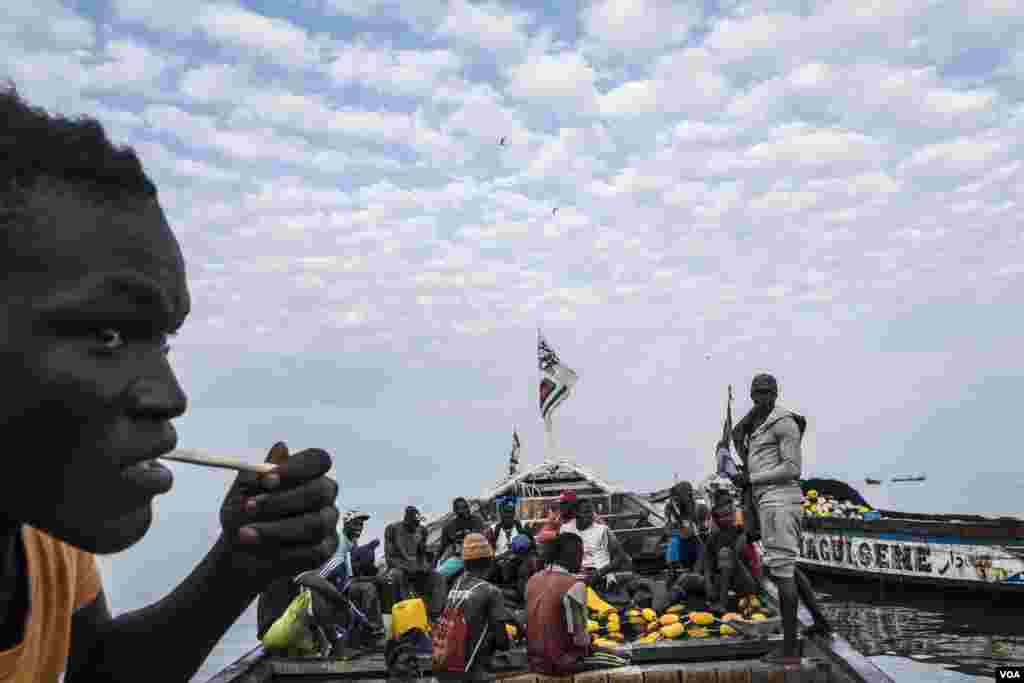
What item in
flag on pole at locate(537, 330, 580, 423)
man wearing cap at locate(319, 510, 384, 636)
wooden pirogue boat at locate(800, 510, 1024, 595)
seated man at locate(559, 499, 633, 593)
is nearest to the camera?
man wearing cap at locate(319, 510, 384, 636)

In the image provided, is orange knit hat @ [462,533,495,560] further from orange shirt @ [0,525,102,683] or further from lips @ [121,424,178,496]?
lips @ [121,424,178,496]

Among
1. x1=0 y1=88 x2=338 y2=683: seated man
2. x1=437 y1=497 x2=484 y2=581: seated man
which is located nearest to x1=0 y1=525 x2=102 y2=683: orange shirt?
x1=0 y1=88 x2=338 y2=683: seated man

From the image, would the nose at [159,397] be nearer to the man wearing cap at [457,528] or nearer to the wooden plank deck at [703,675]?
the wooden plank deck at [703,675]

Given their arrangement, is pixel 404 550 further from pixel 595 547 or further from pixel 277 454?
pixel 277 454

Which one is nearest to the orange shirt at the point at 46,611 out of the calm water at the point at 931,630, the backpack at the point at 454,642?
the backpack at the point at 454,642

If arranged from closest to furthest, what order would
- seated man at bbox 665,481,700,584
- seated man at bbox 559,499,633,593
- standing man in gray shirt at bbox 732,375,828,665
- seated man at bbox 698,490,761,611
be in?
standing man in gray shirt at bbox 732,375,828,665, seated man at bbox 698,490,761,611, seated man at bbox 559,499,633,593, seated man at bbox 665,481,700,584

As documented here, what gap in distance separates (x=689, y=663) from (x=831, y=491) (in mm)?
16117

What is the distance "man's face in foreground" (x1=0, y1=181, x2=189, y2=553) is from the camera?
1.16 m

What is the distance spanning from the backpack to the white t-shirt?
14.5 feet

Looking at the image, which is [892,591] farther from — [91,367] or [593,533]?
[91,367]

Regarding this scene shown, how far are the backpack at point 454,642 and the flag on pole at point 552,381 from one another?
57.4 feet

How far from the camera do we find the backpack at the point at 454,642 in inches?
246

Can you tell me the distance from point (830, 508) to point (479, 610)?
629 inches

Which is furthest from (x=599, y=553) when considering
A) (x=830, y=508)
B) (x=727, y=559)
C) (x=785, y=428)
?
(x=830, y=508)
